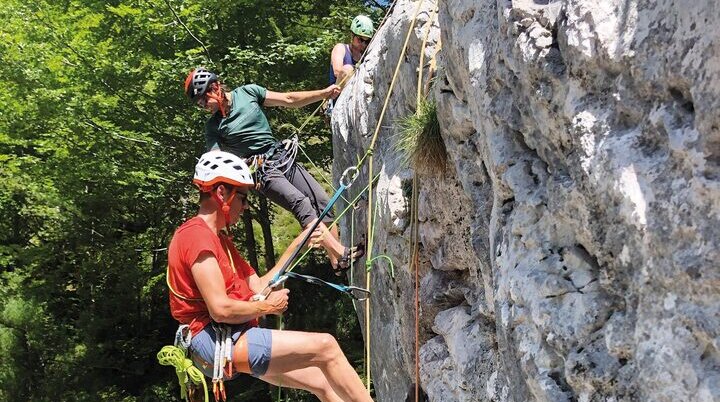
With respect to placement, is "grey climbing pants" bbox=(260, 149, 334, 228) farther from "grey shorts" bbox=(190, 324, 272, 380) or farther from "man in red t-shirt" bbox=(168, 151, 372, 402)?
"grey shorts" bbox=(190, 324, 272, 380)

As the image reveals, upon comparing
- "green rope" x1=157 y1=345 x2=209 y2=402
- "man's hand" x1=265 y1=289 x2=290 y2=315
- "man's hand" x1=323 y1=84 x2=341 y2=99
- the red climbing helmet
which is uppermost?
"man's hand" x1=323 y1=84 x2=341 y2=99

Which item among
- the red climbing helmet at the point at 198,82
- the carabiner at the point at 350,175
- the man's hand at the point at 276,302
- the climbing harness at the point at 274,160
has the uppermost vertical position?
the red climbing helmet at the point at 198,82

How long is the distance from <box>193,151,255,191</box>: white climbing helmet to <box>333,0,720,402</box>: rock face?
119 centimetres

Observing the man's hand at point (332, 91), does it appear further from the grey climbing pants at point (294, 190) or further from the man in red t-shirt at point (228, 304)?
the man in red t-shirt at point (228, 304)

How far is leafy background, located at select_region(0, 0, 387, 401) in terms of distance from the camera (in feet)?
34.8

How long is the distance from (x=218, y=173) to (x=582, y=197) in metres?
2.35

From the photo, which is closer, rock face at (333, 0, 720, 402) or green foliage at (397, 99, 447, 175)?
rock face at (333, 0, 720, 402)

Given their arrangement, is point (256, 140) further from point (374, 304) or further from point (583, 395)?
point (583, 395)

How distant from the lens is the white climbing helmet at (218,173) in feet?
14.3

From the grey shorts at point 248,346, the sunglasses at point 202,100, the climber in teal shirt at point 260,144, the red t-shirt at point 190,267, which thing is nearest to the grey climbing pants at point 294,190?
the climber in teal shirt at point 260,144

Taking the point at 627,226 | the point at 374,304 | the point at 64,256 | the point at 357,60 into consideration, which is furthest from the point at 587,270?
the point at 64,256

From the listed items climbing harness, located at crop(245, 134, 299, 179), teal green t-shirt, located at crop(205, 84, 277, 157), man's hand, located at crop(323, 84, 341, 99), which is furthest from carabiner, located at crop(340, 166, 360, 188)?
man's hand, located at crop(323, 84, 341, 99)

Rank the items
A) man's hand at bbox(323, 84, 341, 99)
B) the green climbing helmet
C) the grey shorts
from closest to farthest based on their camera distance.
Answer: the grey shorts → man's hand at bbox(323, 84, 341, 99) → the green climbing helmet

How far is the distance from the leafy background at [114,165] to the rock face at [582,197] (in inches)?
272
